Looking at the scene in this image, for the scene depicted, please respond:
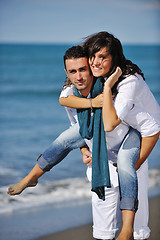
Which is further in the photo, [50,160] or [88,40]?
[50,160]

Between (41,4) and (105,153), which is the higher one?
(41,4)

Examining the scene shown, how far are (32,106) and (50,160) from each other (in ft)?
37.0

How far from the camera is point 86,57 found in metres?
2.62

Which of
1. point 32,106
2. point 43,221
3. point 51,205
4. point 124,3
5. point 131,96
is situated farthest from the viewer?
point 124,3

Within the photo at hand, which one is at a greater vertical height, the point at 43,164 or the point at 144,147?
the point at 144,147

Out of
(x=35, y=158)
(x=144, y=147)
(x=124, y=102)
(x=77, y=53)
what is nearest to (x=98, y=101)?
(x=124, y=102)

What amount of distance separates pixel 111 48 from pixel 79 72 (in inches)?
9.9

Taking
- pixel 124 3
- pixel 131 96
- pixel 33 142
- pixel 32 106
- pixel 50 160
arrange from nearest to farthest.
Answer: pixel 131 96 < pixel 50 160 < pixel 33 142 < pixel 32 106 < pixel 124 3

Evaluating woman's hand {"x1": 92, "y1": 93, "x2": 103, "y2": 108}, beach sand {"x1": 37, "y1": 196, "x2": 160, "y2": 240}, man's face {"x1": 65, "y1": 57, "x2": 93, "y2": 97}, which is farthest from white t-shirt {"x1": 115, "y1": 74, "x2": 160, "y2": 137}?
beach sand {"x1": 37, "y1": 196, "x2": 160, "y2": 240}

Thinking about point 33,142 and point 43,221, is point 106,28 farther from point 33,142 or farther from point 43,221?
point 43,221

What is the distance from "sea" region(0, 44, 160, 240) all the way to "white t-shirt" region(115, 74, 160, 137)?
1.97 metres

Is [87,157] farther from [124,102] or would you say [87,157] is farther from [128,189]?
[124,102]

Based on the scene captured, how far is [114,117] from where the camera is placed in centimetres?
242

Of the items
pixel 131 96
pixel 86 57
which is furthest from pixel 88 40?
pixel 131 96
